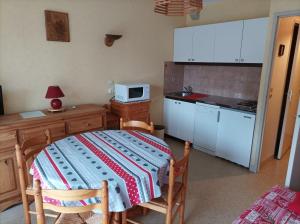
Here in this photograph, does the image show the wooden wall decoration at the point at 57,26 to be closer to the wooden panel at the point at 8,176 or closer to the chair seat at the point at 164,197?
the wooden panel at the point at 8,176

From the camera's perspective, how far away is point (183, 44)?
156 inches

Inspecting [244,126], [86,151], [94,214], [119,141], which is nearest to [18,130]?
[86,151]

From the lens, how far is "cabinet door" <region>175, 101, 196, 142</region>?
375 cm

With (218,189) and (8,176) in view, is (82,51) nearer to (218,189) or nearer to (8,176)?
(8,176)

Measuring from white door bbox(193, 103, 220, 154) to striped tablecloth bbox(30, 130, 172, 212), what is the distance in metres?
1.66

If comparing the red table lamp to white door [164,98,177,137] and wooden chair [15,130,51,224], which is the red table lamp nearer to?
wooden chair [15,130,51,224]

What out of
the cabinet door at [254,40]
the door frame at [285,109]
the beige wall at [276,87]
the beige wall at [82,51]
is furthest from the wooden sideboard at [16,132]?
the door frame at [285,109]

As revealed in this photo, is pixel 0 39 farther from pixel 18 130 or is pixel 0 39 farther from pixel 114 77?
pixel 114 77

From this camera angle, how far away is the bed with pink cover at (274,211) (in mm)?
1472

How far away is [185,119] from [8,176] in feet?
8.81

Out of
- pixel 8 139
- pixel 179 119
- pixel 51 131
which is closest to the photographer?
pixel 8 139

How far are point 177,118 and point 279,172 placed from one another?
69.8 inches

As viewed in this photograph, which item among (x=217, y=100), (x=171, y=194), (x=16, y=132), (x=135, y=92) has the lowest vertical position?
(x=171, y=194)

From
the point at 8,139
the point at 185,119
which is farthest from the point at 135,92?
the point at 8,139
